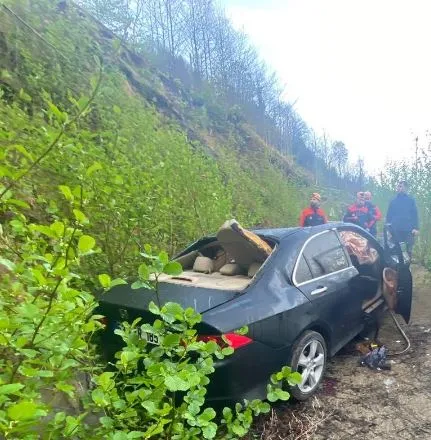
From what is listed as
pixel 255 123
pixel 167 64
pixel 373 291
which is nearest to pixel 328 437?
pixel 373 291

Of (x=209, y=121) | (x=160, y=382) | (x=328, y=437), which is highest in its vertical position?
(x=209, y=121)

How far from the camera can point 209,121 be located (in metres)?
29.5

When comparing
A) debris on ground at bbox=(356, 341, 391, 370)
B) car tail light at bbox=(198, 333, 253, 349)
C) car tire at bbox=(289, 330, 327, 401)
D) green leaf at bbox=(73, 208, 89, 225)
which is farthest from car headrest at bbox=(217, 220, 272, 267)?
green leaf at bbox=(73, 208, 89, 225)

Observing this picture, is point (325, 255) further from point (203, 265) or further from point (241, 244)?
point (203, 265)

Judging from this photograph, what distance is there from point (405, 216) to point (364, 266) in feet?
12.0

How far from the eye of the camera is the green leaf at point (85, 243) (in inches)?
53.1

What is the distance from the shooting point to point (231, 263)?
3.75 m

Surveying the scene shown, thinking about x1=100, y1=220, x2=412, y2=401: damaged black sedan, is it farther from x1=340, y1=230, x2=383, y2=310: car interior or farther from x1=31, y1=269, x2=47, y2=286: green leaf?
x1=31, y1=269, x2=47, y2=286: green leaf

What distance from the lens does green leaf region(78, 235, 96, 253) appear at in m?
1.35

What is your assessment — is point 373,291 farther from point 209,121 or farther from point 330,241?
point 209,121

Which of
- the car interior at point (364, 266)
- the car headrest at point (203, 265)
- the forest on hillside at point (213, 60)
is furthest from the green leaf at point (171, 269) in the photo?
the forest on hillside at point (213, 60)

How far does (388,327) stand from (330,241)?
5.66 feet

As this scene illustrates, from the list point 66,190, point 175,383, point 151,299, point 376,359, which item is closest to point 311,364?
point 376,359

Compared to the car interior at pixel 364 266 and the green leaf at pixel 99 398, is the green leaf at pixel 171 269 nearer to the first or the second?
the green leaf at pixel 99 398
